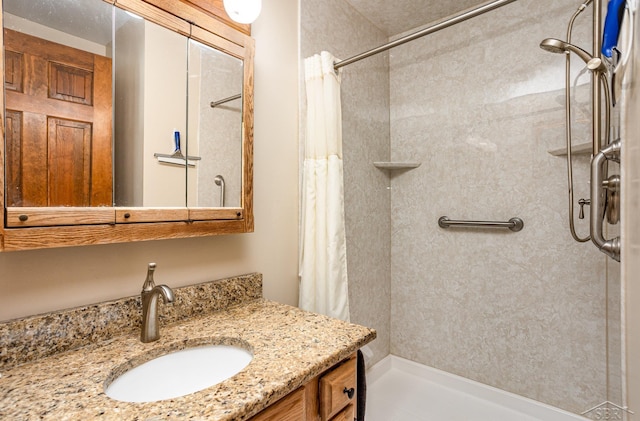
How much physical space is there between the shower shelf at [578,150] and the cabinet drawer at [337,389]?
58.3 inches

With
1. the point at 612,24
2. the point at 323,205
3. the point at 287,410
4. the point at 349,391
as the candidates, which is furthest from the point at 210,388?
the point at 612,24

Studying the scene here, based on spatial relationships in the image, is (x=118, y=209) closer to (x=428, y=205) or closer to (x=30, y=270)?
(x=30, y=270)

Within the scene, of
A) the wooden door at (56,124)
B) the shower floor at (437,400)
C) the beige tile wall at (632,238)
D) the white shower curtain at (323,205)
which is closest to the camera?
the beige tile wall at (632,238)

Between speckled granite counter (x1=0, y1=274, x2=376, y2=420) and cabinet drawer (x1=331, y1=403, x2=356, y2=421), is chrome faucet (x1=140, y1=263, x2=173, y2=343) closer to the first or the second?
speckled granite counter (x1=0, y1=274, x2=376, y2=420)

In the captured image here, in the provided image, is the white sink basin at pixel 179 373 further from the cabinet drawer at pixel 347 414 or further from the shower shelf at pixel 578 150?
the shower shelf at pixel 578 150

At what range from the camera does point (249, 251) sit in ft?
4.50

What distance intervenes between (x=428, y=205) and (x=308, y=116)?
43.6 inches

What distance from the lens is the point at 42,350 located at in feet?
2.69

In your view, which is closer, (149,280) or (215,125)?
(149,280)

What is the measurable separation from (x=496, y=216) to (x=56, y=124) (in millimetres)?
2072

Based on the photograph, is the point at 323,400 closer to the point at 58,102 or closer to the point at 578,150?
the point at 58,102

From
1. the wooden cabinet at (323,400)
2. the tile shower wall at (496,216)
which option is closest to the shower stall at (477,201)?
the tile shower wall at (496,216)

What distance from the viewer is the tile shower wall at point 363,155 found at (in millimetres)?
1842

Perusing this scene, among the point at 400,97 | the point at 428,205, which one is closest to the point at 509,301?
the point at 428,205
